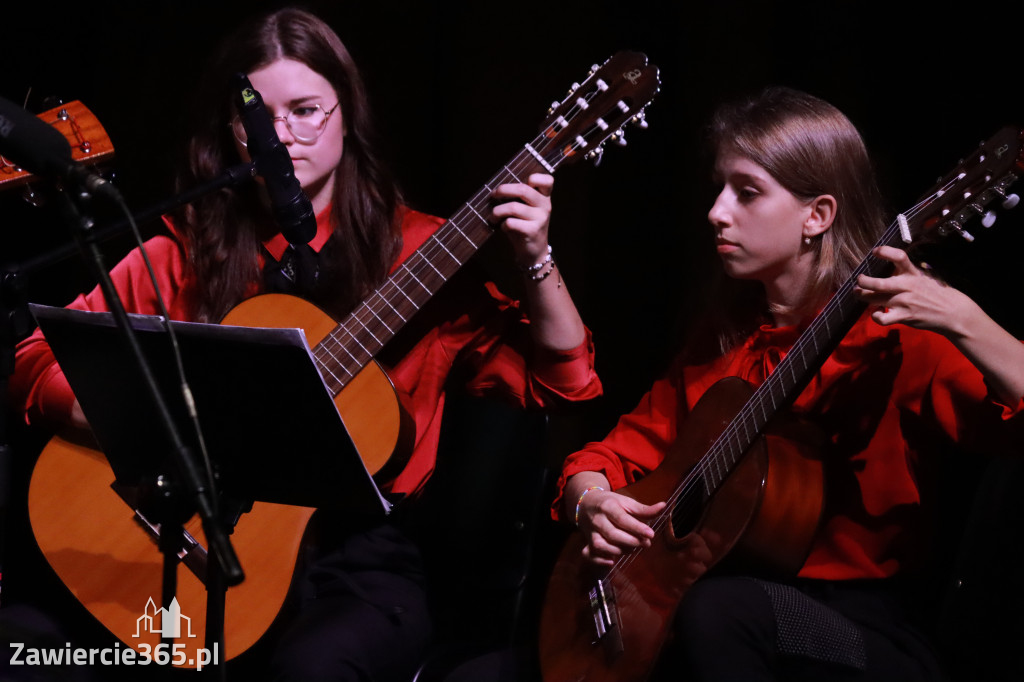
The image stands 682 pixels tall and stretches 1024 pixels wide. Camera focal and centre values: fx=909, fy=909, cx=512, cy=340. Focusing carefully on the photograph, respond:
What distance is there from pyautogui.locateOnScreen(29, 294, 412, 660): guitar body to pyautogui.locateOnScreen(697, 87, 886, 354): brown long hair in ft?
2.97

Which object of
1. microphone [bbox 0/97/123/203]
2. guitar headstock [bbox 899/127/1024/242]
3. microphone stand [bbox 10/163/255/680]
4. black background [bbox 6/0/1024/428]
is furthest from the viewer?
black background [bbox 6/0/1024/428]

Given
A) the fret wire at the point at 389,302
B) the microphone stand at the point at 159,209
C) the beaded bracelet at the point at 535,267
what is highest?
the microphone stand at the point at 159,209

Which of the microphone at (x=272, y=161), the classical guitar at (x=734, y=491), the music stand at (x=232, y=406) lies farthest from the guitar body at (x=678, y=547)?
the microphone at (x=272, y=161)

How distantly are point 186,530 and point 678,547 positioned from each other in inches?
37.7

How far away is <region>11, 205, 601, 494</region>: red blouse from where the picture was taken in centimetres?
199

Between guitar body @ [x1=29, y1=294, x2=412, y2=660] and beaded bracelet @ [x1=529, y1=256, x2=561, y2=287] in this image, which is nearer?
guitar body @ [x1=29, y1=294, x2=412, y2=660]

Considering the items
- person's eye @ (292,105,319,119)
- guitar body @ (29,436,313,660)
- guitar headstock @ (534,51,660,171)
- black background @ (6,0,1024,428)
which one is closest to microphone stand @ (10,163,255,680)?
guitar body @ (29,436,313,660)

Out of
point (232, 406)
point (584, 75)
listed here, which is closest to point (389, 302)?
point (232, 406)

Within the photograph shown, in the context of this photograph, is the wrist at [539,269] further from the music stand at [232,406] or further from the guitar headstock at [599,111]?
the music stand at [232,406]

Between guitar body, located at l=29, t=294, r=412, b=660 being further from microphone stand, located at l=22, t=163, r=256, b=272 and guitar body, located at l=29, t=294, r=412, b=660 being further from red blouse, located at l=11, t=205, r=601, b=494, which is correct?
microphone stand, located at l=22, t=163, r=256, b=272

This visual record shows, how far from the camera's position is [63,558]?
6.11 feet

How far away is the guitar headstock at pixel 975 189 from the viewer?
1533mm

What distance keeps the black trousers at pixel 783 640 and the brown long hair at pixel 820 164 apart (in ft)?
2.12

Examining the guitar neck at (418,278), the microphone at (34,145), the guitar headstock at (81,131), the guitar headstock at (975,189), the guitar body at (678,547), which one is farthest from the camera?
the guitar headstock at (81,131)
